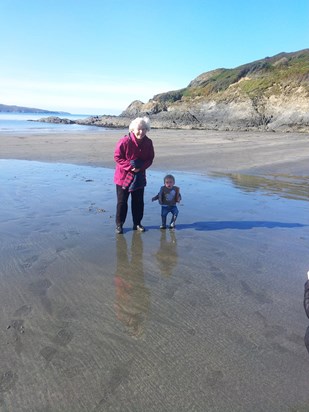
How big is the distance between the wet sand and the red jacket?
107 cm

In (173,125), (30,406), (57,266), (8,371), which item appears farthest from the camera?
(173,125)

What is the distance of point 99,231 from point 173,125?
49115 millimetres

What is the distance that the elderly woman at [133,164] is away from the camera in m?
5.71

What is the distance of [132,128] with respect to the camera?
5676mm

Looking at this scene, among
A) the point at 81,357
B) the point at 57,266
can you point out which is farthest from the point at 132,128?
the point at 81,357

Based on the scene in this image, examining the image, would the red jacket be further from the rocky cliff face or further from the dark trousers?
the rocky cliff face

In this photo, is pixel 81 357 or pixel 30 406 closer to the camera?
pixel 30 406

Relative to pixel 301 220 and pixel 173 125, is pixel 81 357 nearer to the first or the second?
pixel 301 220

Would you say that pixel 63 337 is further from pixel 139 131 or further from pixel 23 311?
pixel 139 131

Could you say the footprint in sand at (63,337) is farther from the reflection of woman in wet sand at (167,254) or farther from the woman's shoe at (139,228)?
the woman's shoe at (139,228)

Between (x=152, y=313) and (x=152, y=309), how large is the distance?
0.08 m

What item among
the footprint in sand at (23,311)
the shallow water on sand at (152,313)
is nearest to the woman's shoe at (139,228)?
the shallow water on sand at (152,313)

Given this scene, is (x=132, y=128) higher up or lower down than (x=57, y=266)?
higher up

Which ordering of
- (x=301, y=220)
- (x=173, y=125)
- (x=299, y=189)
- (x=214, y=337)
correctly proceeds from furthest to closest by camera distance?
(x=173, y=125), (x=299, y=189), (x=301, y=220), (x=214, y=337)
